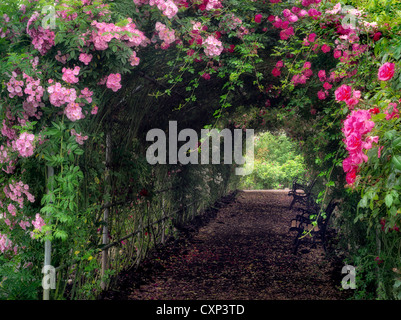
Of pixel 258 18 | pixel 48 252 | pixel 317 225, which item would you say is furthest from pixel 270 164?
pixel 48 252

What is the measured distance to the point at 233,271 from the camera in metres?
4.82

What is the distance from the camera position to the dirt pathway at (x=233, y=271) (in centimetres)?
399

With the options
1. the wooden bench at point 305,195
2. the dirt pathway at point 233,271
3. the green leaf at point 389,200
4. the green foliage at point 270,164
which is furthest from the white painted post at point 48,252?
the green foliage at point 270,164

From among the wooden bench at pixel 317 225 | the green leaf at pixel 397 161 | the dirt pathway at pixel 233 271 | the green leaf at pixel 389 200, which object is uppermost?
the green leaf at pixel 397 161

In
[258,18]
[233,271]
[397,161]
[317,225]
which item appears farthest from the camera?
[317,225]

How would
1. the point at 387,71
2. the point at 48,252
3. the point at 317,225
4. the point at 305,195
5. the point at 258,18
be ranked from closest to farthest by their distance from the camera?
1. the point at 387,71
2. the point at 48,252
3. the point at 258,18
4. the point at 317,225
5. the point at 305,195

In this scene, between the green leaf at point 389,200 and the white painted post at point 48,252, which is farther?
the white painted post at point 48,252

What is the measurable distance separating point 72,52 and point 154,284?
2773 mm

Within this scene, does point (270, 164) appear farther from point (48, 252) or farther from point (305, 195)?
point (48, 252)

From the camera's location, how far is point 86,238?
10.00ft

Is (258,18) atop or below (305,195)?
atop

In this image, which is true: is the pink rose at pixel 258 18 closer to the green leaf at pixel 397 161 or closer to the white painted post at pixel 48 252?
the white painted post at pixel 48 252

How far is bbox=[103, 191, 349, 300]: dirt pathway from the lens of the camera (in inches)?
157

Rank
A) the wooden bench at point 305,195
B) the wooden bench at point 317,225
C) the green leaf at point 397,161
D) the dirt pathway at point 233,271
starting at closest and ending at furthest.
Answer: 1. the green leaf at point 397,161
2. the dirt pathway at point 233,271
3. the wooden bench at point 317,225
4. the wooden bench at point 305,195
